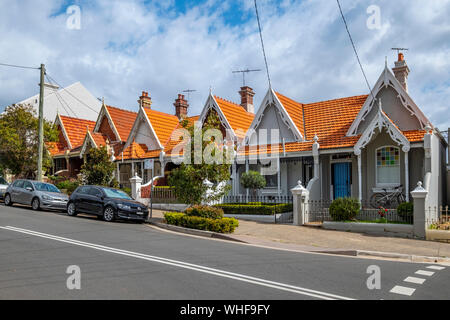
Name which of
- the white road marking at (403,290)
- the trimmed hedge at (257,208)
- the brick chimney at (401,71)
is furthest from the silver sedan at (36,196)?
the brick chimney at (401,71)

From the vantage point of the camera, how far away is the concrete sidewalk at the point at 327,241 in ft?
40.5

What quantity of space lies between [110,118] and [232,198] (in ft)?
48.2

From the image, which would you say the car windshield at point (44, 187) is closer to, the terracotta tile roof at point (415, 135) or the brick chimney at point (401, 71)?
the terracotta tile roof at point (415, 135)

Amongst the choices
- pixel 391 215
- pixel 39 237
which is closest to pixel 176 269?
pixel 39 237

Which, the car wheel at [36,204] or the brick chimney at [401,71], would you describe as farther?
the brick chimney at [401,71]

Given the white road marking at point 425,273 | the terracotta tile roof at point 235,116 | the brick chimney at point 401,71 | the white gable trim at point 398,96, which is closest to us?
the white road marking at point 425,273

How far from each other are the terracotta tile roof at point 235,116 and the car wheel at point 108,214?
33.4 feet

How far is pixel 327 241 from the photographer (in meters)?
13.7

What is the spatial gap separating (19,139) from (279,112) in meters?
17.3

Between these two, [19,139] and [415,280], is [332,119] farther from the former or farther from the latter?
[19,139]

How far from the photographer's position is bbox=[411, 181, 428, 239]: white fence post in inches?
564

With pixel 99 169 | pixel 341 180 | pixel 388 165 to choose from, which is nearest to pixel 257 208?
pixel 341 180

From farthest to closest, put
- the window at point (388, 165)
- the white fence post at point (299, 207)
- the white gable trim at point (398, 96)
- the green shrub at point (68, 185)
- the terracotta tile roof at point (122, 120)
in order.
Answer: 1. the terracotta tile roof at point (122, 120)
2. the green shrub at point (68, 185)
3. the window at point (388, 165)
4. the white gable trim at point (398, 96)
5. the white fence post at point (299, 207)

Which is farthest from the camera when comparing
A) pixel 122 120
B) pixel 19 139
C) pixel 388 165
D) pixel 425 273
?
pixel 122 120
